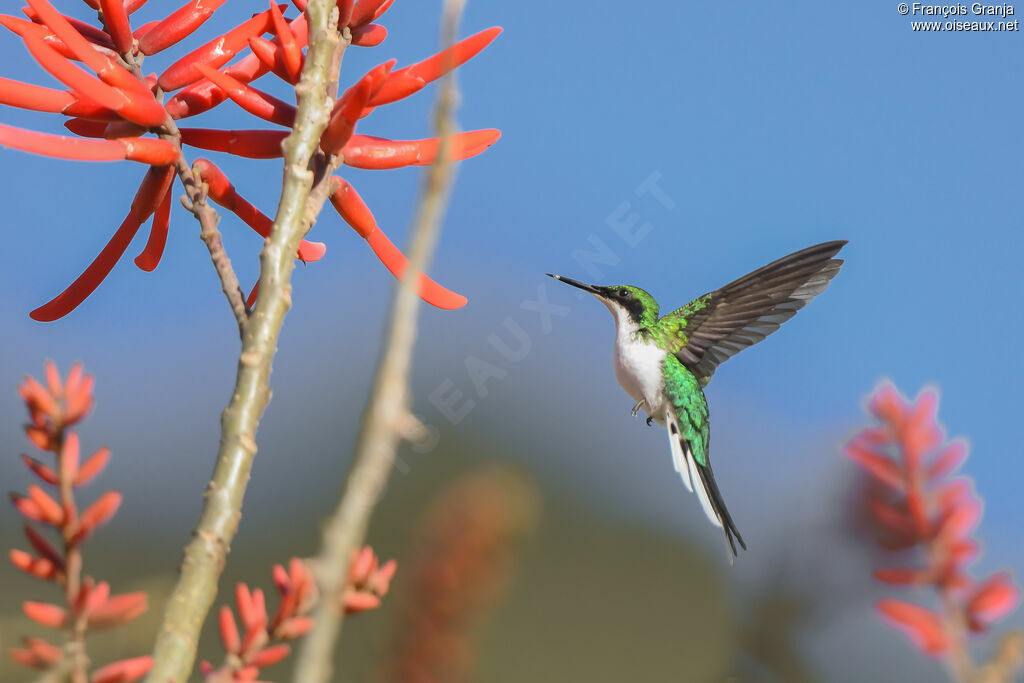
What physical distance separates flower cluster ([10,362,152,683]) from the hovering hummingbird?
166cm

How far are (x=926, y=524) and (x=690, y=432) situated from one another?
6.02 feet

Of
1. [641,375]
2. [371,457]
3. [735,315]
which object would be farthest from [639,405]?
[371,457]

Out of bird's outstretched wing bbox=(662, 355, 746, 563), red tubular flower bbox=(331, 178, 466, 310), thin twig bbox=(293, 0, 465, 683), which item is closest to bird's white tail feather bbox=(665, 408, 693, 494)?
bird's outstretched wing bbox=(662, 355, 746, 563)

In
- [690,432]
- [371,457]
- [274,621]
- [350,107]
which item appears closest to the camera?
[371,457]

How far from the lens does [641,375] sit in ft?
8.04

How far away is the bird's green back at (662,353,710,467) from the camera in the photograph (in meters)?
2.49

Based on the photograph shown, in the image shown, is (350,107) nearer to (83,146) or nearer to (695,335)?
(83,146)

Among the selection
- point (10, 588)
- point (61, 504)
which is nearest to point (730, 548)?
point (61, 504)

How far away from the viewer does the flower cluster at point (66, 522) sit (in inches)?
25.2

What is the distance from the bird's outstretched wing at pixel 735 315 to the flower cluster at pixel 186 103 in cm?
142

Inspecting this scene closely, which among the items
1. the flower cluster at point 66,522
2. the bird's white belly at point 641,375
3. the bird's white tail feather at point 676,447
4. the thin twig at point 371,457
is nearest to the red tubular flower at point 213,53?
the flower cluster at point 66,522

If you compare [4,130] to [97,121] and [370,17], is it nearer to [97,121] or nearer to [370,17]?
[97,121]

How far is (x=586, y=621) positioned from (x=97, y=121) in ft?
16.8

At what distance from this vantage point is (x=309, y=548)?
647cm
